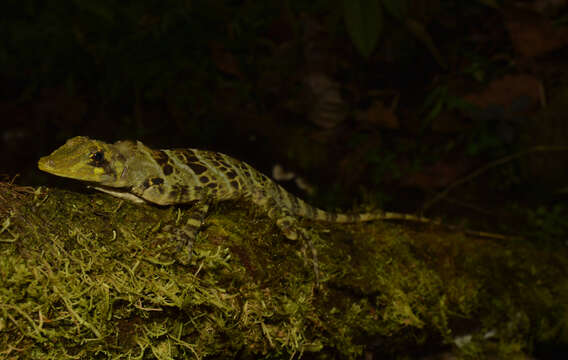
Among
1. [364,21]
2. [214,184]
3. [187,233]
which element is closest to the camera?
[187,233]

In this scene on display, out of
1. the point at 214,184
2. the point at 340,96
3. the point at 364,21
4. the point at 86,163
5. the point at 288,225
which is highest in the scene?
the point at 364,21

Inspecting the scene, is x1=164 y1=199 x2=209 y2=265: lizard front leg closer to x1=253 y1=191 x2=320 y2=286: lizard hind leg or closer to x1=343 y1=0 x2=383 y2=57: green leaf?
x1=253 y1=191 x2=320 y2=286: lizard hind leg

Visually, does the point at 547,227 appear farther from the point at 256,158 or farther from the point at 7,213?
the point at 7,213

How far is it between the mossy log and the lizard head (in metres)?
0.11

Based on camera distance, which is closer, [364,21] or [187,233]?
[187,233]

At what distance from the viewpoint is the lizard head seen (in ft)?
6.78

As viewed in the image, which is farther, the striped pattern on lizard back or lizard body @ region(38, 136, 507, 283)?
the striped pattern on lizard back

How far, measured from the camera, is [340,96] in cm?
522

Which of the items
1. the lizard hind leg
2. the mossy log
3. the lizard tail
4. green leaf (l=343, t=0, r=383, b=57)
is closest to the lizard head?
the mossy log

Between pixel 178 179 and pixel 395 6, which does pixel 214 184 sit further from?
pixel 395 6

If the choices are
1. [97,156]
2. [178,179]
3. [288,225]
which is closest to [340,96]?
[288,225]

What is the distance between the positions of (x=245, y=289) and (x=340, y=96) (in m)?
3.68

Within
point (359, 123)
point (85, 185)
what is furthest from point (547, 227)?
point (85, 185)

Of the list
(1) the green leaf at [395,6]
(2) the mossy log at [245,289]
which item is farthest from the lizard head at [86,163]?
(1) the green leaf at [395,6]
